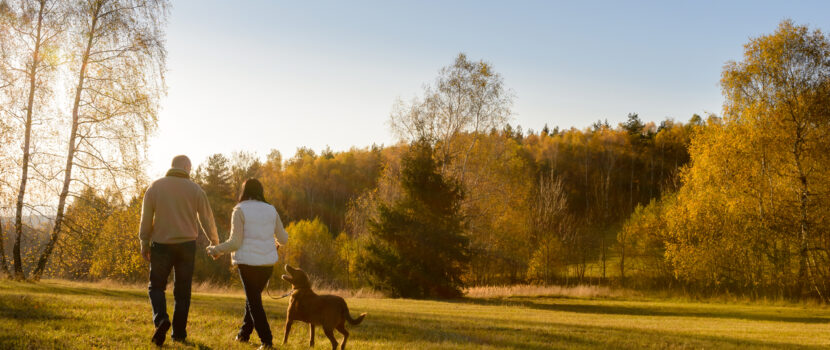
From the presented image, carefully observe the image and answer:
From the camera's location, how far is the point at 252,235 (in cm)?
571

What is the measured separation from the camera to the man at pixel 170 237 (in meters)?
5.76

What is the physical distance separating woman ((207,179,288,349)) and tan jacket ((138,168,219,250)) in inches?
16.5

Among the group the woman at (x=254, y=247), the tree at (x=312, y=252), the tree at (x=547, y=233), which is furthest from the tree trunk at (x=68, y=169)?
the tree at (x=312, y=252)

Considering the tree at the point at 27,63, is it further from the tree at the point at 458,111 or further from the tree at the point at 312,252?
the tree at the point at 312,252

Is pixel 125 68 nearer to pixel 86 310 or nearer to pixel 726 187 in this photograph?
pixel 86 310

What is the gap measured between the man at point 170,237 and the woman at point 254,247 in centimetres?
40

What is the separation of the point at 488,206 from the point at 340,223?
59.5 metres

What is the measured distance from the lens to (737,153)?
25.3 m

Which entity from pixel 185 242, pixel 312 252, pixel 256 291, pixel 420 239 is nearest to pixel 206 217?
pixel 185 242

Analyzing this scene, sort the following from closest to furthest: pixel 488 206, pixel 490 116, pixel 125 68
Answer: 1. pixel 125 68
2. pixel 490 116
3. pixel 488 206

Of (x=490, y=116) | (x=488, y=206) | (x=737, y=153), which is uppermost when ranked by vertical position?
(x=490, y=116)

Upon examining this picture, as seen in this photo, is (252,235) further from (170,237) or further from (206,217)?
(170,237)

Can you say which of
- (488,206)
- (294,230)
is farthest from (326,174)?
(488,206)

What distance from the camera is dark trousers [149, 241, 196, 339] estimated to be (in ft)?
18.8
